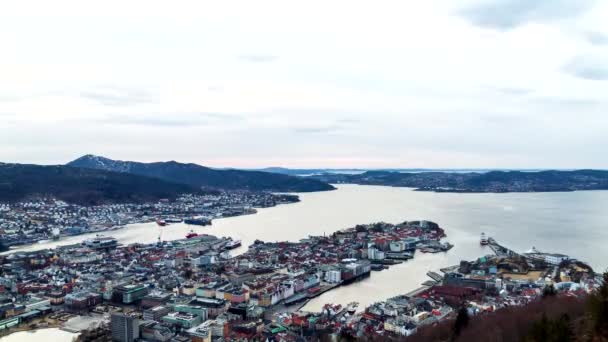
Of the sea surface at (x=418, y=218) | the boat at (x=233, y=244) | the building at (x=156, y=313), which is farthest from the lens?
the boat at (x=233, y=244)

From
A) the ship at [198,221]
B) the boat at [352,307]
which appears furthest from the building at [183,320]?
the ship at [198,221]

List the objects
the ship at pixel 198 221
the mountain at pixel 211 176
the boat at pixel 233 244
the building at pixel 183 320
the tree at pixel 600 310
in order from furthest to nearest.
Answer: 1. the mountain at pixel 211 176
2. the ship at pixel 198 221
3. the boat at pixel 233 244
4. the building at pixel 183 320
5. the tree at pixel 600 310

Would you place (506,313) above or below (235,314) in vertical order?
above

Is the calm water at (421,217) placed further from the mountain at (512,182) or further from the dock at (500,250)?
the mountain at (512,182)

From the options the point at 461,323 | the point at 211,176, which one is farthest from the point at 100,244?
the point at 211,176

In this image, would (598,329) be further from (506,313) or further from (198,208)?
(198,208)

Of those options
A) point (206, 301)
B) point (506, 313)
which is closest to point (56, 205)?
point (206, 301)
